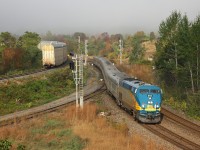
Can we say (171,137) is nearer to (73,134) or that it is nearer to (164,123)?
(164,123)

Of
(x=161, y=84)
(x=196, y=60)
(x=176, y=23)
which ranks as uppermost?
(x=176, y=23)

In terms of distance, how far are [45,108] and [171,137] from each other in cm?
1563

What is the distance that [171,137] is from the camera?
75.6 ft

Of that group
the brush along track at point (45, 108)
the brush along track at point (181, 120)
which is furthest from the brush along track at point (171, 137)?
the brush along track at point (45, 108)

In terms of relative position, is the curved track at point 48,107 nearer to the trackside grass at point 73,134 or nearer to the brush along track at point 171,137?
the trackside grass at point 73,134

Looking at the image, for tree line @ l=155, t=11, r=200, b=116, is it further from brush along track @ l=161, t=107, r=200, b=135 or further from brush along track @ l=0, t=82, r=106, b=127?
brush along track @ l=0, t=82, r=106, b=127

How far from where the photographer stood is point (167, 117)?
29500 millimetres

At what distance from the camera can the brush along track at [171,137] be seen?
827 inches

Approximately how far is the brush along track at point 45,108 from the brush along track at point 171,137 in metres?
11.3

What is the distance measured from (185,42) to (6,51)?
3166 centimetres

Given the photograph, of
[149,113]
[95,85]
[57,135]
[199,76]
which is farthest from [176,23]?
[57,135]

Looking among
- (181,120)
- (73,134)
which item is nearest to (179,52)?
(181,120)

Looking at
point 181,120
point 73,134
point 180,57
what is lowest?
point 181,120

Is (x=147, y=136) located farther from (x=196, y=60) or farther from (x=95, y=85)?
(x=95, y=85)
